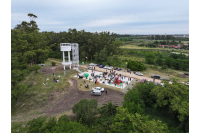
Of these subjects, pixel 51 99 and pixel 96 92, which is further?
pixel 96 92

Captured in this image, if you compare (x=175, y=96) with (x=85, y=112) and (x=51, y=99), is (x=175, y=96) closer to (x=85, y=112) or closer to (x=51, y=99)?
(x=85, y=112)

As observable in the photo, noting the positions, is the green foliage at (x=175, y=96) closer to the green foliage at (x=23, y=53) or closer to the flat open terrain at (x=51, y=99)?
the flat open terrain at (x=51, y=99)

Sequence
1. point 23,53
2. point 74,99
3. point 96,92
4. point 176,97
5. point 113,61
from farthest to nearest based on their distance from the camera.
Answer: point 113,61 → point 23,53 → point 96,92 → point 74,99 → point 176,97

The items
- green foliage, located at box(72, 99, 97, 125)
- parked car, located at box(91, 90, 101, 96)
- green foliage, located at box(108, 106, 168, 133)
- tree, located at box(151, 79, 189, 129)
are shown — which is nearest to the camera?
green foliage, located at box(108, 106, 168, 133)

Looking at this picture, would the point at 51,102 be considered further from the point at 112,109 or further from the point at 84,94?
the point at 112,109

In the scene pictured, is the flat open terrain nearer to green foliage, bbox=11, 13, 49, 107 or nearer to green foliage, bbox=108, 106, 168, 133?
green foliage, bbox=11, 13, 49, 107

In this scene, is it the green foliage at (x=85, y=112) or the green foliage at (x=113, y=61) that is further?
the green foliage at (x=113, y=61)

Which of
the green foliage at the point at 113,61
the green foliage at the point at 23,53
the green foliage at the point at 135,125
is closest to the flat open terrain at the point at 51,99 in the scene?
the green foliage at the point at 23,53

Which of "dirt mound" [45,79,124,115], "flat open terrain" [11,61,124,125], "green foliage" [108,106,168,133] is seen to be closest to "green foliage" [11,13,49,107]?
"flat open terrain" [11,61,124,125]

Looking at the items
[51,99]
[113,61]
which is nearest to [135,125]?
[51,99]
